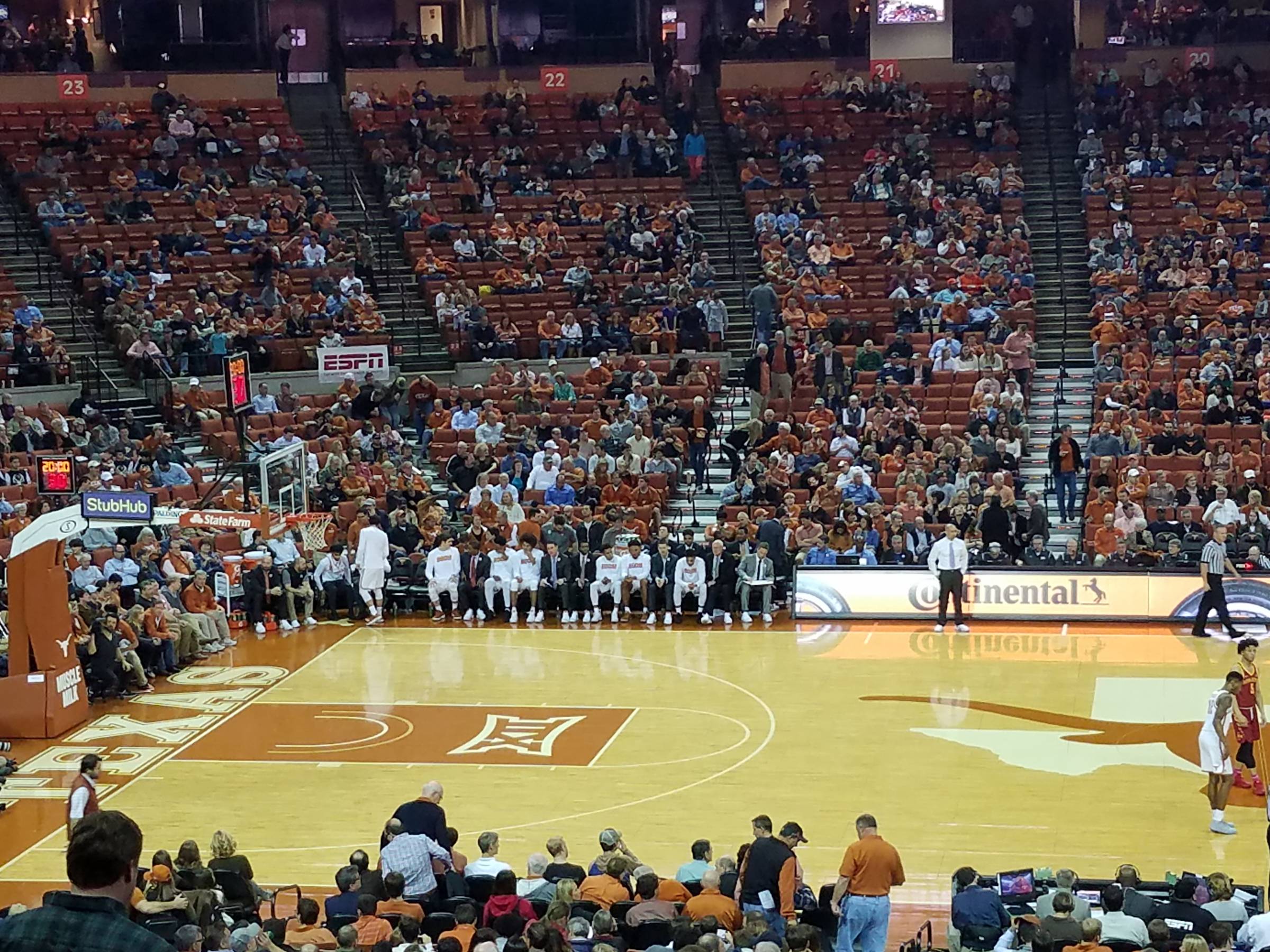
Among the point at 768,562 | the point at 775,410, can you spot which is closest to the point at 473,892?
the point at 768,562

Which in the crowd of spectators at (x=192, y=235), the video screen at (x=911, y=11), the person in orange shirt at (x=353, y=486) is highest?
the video screen at (x=911, y=11)

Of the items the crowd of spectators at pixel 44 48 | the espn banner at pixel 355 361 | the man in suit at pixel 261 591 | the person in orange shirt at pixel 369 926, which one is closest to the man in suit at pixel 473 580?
the man in suit at pixel 261 591

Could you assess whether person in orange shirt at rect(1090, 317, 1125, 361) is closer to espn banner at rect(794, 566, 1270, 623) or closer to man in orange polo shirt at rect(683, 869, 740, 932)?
espn banner at rect(794, 566, 1270, 623)

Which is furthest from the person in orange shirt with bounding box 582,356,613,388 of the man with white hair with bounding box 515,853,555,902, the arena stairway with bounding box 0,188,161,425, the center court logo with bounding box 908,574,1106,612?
the man with white hair with bounding box 515,853,555,902

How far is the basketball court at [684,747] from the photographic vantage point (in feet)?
50.7

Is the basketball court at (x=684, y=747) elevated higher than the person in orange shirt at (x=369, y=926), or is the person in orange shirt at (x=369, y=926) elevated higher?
the person in orange shirt at (x=369, y=926)

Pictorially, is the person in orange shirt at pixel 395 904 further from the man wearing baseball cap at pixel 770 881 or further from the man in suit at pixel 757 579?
the man in suit at pixel 757 579

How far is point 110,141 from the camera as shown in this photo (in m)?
35.2

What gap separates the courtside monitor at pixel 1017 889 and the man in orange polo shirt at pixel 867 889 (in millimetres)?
665

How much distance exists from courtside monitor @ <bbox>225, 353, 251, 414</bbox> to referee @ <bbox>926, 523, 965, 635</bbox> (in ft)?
31.6

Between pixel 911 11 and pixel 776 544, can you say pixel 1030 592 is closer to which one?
pixel 776 544

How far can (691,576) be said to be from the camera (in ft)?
79.4

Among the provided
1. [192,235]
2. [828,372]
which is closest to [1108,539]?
[828,372]

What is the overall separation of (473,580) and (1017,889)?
1355cm
